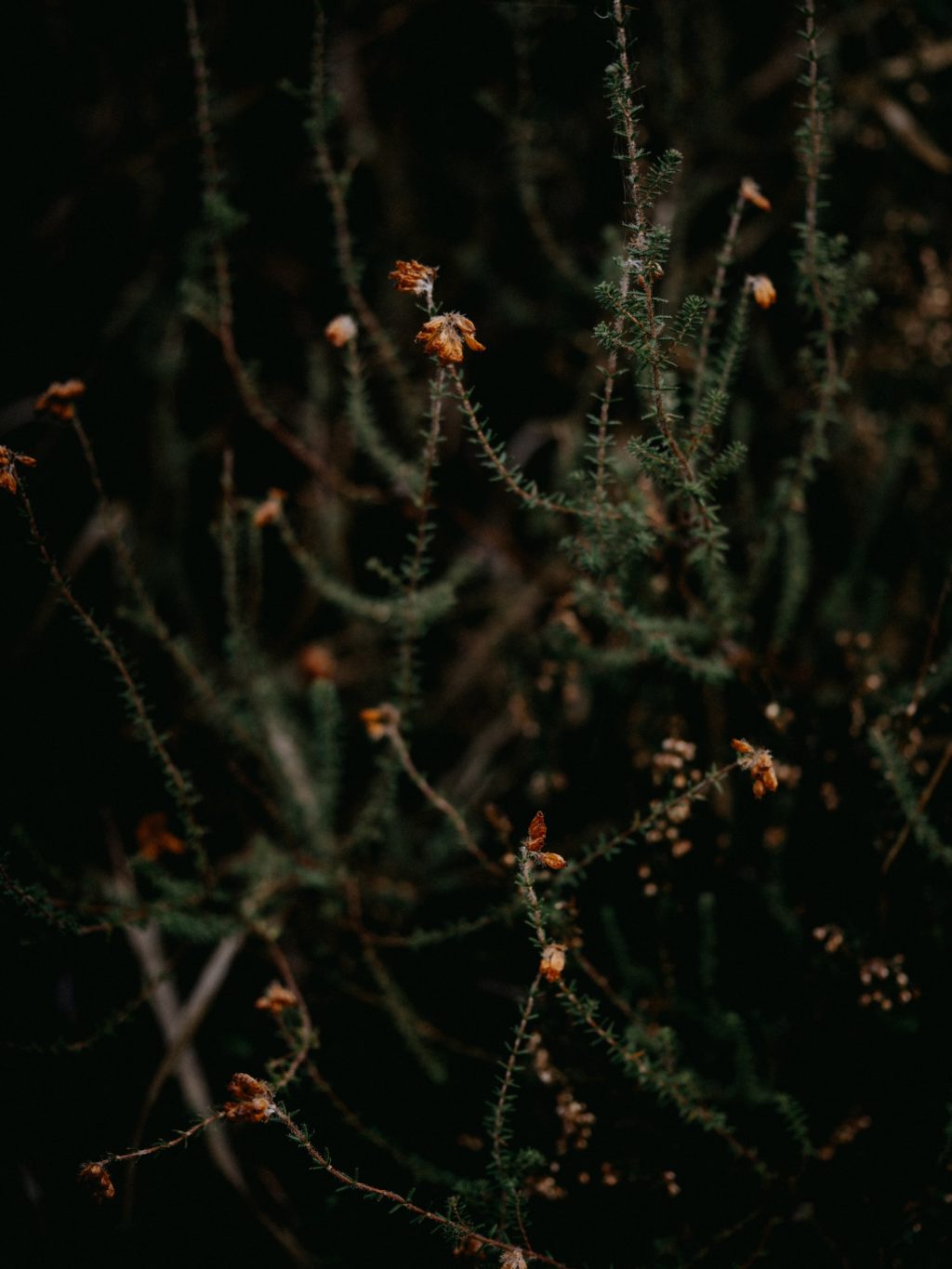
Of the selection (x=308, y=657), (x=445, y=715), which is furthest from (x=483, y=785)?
(x=308, y=657)

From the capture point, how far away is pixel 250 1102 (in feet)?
2.19

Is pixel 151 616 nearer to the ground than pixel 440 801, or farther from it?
farther from it

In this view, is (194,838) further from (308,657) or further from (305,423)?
(305,423)

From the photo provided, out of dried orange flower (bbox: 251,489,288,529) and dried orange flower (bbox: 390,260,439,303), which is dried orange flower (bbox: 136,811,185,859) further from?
dried orange flower (bbox: 390,260,439,303)

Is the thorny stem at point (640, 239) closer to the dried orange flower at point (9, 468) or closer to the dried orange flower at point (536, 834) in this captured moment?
the dried orange flower at point (536, 834)

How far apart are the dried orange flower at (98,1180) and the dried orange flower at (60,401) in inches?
28.2

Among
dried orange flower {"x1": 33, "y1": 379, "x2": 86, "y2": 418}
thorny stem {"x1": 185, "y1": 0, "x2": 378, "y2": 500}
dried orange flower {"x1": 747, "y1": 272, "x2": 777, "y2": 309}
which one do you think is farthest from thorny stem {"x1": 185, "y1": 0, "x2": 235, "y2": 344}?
dried orange flower {"x1": 747, "y1": 272, "x2": 777, "y2": 309}

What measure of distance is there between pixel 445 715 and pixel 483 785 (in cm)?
21

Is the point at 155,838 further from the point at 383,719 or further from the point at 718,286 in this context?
the point at 718,286

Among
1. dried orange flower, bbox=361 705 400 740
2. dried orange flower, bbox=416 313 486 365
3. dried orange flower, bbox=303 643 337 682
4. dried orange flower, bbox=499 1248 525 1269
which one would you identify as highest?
dried orange flower, bbox=416 313 486 365

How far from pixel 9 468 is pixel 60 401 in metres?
0.19

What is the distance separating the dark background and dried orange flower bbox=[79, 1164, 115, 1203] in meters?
0.27

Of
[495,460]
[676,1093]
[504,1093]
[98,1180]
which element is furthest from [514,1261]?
[495,460]

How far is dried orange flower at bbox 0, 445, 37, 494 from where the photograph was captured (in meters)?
0.76
